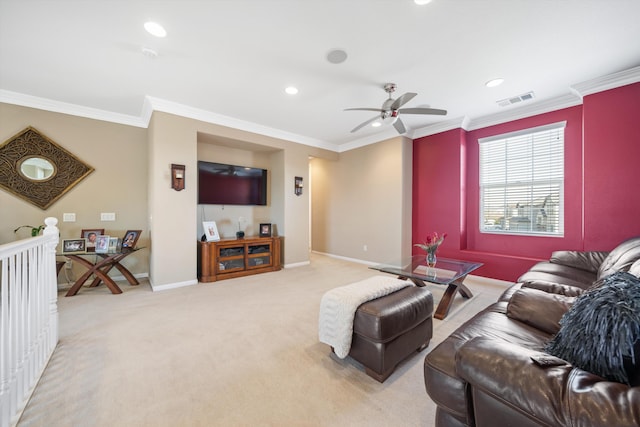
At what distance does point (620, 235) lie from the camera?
2.82 meters

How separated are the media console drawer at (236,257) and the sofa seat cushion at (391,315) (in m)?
3.01

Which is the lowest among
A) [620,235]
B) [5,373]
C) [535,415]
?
[5,373]

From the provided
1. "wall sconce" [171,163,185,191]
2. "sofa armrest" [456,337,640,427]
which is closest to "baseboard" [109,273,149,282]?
"wall sconce" [171,163,185,191]

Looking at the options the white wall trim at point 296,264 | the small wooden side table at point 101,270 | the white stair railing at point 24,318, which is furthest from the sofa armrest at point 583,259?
the small wooden side table at point 101,270

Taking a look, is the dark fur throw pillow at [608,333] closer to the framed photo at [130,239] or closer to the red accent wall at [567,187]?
the red accent wall at [567,187]

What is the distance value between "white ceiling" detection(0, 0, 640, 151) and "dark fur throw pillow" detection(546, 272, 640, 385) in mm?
2122

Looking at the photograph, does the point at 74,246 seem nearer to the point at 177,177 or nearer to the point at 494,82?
the point at 177,177

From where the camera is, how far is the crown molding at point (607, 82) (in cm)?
274

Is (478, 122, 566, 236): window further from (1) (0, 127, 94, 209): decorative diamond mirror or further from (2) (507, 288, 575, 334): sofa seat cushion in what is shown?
(1) (0, 127, 94, 209): decorative diamond mirror

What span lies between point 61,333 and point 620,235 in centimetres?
597

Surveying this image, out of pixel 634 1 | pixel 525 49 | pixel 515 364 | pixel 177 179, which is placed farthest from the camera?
pixel 177 179

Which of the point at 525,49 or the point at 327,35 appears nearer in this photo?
the point at 327,35

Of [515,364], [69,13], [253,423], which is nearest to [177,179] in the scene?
[69,13]

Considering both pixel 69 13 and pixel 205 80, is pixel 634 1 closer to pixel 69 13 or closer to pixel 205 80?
pixel 205 80
